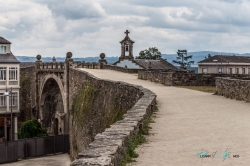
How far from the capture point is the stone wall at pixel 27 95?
175ft

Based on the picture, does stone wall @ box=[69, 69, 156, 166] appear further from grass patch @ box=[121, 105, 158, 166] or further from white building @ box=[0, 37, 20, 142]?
white building @ box=[0, 37, 20, 142]

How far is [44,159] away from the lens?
32312mm

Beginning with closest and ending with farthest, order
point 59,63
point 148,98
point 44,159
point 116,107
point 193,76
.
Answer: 1. point 148,98
2. point 116,107
3. point 193,76
4. point 44,159
5. point 59,63

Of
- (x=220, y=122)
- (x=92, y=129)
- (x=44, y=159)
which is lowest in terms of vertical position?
(x=44, y=159)

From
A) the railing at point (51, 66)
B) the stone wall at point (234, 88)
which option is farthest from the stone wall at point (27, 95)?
the stone wall at point (234, 88)

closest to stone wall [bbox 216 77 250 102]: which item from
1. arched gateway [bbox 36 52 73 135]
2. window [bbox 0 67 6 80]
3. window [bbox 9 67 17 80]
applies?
arched gateway [bbox 36 52 73 135]

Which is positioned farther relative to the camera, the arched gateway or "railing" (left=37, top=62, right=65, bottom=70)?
"railing" (left=37, top=62, right=65, bottom=70)

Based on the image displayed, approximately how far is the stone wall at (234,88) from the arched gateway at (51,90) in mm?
21008

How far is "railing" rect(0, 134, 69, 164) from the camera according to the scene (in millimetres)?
30716

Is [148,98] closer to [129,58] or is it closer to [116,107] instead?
[116,107]

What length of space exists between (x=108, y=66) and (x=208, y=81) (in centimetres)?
2062

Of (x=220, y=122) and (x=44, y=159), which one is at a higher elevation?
(x=220, y=122)

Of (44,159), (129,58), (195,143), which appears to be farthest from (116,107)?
(129,58)

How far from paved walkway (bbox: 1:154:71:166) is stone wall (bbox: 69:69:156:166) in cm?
572
